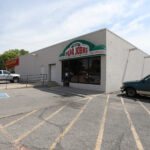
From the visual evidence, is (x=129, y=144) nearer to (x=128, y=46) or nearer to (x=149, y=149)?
(x=149, y=149)

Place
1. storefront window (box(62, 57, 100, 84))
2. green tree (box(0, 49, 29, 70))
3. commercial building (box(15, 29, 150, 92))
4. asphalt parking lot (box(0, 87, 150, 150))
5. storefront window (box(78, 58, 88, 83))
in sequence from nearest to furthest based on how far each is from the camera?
asphalt parking lot (box(0, 87, 150, 150))
commercial building (box(15, 29, 150, 92))
storefront window (box(62, 57, 100, 84))
storefront window (box(78, 58, 88, 83))
green tree (box(0, 49, 29, 70))

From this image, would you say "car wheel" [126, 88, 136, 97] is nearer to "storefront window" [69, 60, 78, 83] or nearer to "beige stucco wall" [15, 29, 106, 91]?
"beige stucco wall" [15, 29, 106, 91]

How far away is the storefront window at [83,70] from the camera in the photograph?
1031cm

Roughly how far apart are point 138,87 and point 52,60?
424 inches

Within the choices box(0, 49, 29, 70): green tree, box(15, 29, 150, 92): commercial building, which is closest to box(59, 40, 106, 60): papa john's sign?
box(15, 29, 150, 92): commercial building

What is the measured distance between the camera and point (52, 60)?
583 inches

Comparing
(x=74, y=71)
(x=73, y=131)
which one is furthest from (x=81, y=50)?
(x=73, y=131)

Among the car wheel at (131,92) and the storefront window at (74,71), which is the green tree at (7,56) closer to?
the storefront window at (74,71)

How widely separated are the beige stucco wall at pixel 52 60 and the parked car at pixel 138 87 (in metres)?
2.01

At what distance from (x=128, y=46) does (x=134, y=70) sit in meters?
3.24

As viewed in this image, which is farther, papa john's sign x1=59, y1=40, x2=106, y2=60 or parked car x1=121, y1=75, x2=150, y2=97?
papa john's sign x1=59, y1=40, x2=106, y2=60

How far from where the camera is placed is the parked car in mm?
7454

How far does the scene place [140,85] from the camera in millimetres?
7727

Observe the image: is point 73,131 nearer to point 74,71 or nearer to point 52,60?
point 74,71
